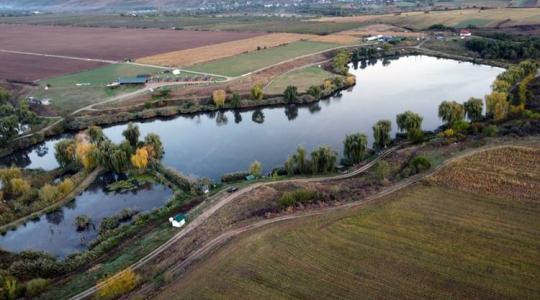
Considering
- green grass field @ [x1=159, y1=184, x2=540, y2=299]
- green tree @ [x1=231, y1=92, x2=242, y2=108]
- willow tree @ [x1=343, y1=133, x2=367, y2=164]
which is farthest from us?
green tree @ [x1=231, y1=92, x2=242, y2=108]

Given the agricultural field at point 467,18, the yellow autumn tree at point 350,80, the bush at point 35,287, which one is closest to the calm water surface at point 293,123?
the yellow autumn tree at point 350,80

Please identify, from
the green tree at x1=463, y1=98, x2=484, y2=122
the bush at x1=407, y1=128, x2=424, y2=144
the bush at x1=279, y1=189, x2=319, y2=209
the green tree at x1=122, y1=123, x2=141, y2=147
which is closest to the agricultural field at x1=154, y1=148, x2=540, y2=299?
the bush at x1=279, y1=189, x2=319, y2=209

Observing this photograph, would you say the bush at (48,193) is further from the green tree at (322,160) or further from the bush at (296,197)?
the green tree at (322,160)

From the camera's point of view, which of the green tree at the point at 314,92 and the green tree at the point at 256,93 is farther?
the green tree at the point at 314,92

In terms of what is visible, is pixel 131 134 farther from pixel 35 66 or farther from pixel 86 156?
pixel 35 66

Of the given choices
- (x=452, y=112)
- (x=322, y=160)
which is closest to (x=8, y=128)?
(x=322, y=160)

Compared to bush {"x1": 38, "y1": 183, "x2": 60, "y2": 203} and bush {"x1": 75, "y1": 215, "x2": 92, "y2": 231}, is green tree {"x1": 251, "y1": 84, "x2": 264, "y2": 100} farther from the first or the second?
bush {"x1": 75, "y1": 215, "x2": 92, "y2": 231}
